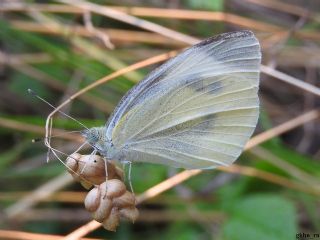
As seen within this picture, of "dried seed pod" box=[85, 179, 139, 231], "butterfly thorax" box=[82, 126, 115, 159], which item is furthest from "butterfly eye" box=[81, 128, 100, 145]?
"dried seed pod" box=[85, 179, 139, 231]

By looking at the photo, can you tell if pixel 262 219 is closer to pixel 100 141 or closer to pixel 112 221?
pixel 100 141

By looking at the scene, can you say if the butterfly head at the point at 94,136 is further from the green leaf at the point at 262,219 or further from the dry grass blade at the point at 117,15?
the green leaf at the point at 262,219

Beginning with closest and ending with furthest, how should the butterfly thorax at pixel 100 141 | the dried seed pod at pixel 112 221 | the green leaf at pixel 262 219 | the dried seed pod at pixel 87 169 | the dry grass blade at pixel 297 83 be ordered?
the dried seed pod at pixel 112 221 < the dried seed pod at pixel 87 169 < the butterfly thorax at pixel 100 141 < the dry grass blade at pixel 297 83 < the green leaf at pixel 262 219

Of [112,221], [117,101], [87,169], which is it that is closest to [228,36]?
[87,169]

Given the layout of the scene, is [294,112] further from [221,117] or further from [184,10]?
[221,117]

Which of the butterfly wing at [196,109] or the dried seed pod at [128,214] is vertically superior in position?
the butterfly wing at [196,109]

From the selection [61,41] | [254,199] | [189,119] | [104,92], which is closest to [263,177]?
[254,199]

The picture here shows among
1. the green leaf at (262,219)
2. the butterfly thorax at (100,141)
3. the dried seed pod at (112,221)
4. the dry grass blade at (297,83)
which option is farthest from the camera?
the green leaf at (262,219)

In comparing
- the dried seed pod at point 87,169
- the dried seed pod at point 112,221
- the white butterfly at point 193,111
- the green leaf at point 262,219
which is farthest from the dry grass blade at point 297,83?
the dried seed pod at point 112,221
